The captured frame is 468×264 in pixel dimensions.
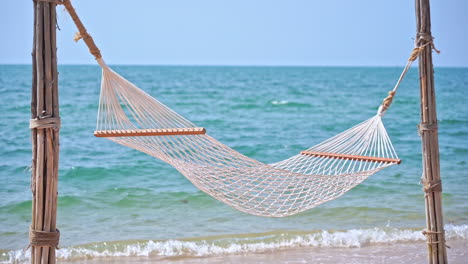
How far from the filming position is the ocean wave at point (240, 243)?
154 inches

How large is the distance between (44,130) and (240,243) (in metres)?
2.29

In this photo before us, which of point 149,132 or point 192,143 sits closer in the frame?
point 149,132

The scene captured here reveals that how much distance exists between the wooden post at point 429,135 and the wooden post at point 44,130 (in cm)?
150

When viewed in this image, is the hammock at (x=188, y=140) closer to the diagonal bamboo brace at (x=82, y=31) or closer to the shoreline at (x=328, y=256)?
the diagonal bamboo brace at (x=82, y=31)

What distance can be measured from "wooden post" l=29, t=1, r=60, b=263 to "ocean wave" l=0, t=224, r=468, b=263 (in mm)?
1862

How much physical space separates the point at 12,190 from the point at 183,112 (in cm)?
705

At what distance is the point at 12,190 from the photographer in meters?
5.59

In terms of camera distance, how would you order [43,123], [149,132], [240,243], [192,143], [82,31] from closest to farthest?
[43,123] < [82,31] < [149,132] < [192,143] < [240,243]

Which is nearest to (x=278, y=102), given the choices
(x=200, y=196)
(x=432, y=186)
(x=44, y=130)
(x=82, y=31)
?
(x=200, y=196)

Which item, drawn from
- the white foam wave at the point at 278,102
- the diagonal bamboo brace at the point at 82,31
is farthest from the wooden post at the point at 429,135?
the white foam wave at the point at 278,102

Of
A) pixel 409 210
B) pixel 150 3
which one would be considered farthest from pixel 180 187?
pixel 150 3

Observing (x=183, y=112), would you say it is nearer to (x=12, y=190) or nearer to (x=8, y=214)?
(x=12, y=190)

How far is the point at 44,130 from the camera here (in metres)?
Result: 2.03

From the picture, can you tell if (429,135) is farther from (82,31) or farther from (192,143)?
(82,31)
